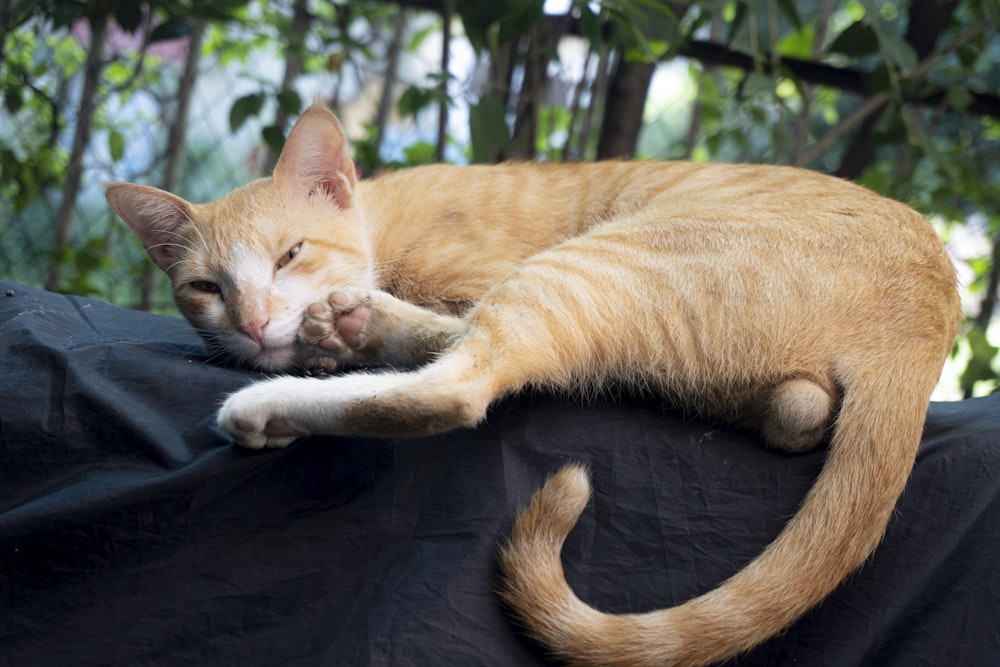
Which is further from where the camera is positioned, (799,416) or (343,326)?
(343,326)

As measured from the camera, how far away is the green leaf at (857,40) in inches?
91.4

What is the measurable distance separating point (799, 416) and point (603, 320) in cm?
35

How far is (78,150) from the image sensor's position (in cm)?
322

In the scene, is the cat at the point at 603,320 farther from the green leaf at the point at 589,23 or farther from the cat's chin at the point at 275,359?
the green leaf at the point at 589,23

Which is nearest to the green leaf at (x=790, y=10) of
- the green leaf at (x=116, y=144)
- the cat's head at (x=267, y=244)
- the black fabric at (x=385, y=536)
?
the cat's head at (x=267, y=244)

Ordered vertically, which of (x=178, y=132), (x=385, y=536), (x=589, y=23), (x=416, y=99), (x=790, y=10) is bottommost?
(x=385, y=536)

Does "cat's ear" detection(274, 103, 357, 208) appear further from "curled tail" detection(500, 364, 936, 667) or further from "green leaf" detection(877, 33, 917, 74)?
"green leaf" detection(877, 33, 917, 74)

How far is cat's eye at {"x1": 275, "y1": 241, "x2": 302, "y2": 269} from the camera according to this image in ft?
5.62

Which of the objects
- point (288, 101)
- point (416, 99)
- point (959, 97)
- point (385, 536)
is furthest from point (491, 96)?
point (385, 536)

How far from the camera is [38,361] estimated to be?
129cm

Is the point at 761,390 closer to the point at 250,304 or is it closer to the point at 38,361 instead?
the point at 250,304

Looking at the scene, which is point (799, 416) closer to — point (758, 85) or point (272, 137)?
point (758, 85)

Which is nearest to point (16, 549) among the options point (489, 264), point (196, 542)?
point (196, 542)

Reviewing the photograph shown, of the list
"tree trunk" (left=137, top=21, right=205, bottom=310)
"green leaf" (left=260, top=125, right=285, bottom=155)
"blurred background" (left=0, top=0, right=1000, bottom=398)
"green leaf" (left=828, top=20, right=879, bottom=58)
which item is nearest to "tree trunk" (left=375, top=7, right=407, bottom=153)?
"blurred background" (left=0, top=0, right=1000, bottom=398)
